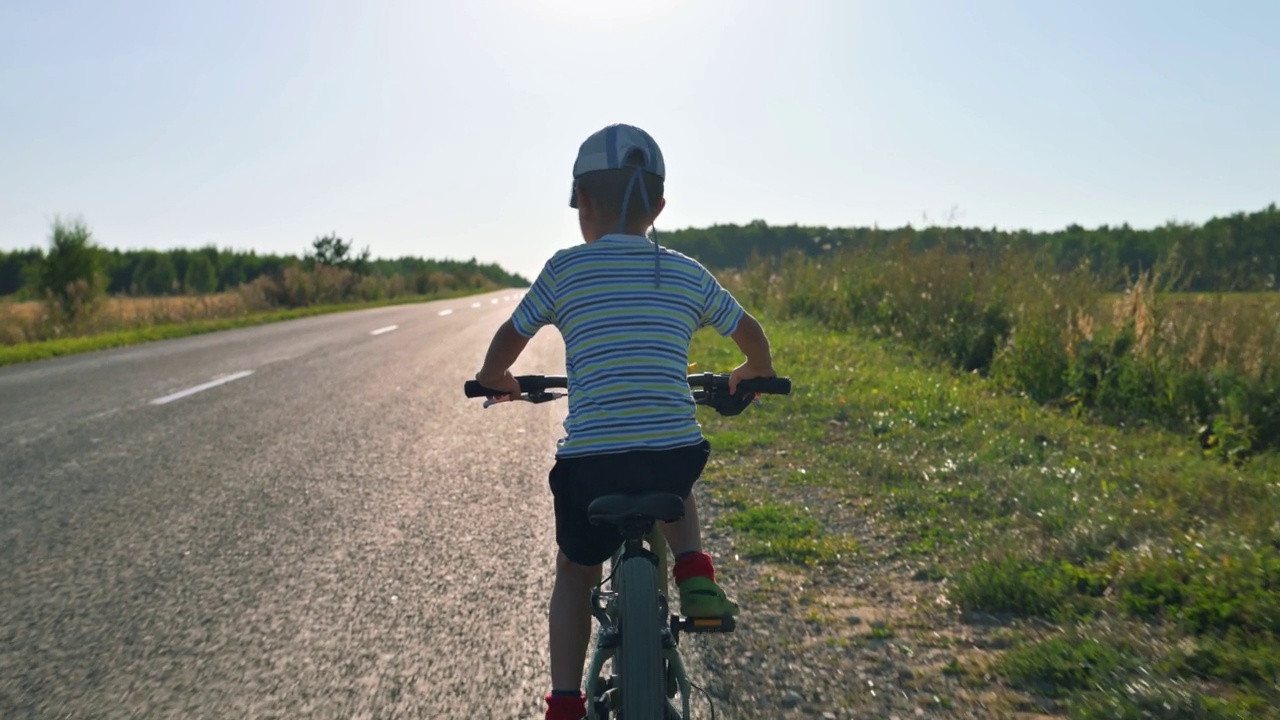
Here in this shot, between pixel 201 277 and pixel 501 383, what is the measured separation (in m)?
84.3

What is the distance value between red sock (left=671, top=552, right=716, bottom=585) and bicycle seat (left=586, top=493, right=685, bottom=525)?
0.39m

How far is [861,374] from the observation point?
36.2ft

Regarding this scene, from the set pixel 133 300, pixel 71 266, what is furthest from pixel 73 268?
pixel 133 300

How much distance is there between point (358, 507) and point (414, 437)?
234 centimetres

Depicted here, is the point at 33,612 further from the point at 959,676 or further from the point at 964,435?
→ the point at 964,435

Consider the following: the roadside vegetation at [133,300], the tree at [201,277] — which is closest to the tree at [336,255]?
the roadside vegetation at [133,300]

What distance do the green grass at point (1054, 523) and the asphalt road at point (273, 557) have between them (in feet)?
5.21

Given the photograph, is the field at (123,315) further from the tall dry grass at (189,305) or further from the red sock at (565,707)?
the red sock at (565,707)

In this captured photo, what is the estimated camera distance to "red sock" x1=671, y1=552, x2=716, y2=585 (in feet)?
8.51

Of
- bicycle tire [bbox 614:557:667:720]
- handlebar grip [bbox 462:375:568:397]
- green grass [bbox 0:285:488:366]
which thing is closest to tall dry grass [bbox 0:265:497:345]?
green grass [bbox 0:285:488:366]

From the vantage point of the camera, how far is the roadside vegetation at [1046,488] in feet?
11.2

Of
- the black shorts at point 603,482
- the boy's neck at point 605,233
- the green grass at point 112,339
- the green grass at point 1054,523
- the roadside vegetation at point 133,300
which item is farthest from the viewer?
the roadside vegetation at point 133,300

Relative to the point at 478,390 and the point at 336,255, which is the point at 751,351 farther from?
the point at 336,255

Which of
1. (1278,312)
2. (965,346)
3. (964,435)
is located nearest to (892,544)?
(964,435)
